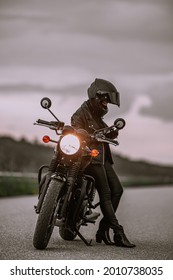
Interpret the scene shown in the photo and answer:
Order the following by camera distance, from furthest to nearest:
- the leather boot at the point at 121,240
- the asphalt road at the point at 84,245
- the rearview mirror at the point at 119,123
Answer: the leather boot at the point at 121,240, the rearview mirror at the point at 119,123, the asphalt road at the point at 84,245

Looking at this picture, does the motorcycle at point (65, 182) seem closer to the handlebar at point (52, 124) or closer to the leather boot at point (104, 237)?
the handlebar at point (52, 124)

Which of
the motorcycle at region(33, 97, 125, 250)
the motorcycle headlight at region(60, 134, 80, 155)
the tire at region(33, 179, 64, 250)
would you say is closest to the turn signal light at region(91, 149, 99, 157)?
the motorcycle at region(33, 97, 125, 250)

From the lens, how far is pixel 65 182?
6234mm

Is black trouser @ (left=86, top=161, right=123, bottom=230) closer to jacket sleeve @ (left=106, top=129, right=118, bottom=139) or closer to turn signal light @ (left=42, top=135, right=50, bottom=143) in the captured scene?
jacket sleeve @ (left=106, top=129, right=118, bottom=139)

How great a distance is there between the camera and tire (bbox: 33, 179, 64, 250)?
595 cm

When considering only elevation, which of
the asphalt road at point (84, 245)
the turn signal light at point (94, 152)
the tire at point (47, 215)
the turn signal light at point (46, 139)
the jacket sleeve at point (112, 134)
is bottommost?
the asphalt road at point (84, 245)

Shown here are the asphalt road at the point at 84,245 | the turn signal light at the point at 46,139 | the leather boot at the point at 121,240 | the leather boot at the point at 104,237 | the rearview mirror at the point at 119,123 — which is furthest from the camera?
the leather boot at the point at 104,237

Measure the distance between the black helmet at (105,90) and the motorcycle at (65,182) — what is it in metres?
0.27

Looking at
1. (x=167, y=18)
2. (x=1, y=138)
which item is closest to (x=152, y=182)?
(x=1, y=138)

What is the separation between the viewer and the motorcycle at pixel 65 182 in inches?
237

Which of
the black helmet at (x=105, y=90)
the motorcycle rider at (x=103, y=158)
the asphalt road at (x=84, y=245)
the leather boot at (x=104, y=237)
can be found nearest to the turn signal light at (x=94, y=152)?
the motorcycle rider at (x=103, y=158)

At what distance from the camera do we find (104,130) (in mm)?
6457
